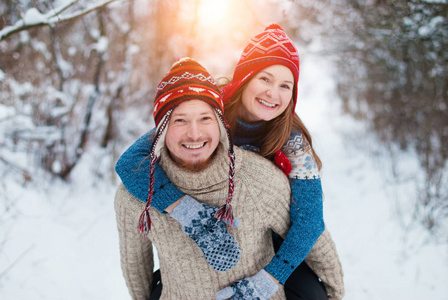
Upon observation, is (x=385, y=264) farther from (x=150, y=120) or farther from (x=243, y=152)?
(x=150, y=120)

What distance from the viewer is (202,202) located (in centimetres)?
144

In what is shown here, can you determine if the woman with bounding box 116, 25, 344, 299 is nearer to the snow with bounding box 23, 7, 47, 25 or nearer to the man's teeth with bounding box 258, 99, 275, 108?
the man's teeth with bounding box 258, 99, 275, 108

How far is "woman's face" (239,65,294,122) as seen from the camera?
1723 millimetres

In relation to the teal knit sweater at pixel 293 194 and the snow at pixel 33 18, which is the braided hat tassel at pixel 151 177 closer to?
the teal knit sweater at pixel 293 194

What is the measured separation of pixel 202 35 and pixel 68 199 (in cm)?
→ 363

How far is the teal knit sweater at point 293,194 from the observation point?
1392 mm

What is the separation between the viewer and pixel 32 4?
2.75m

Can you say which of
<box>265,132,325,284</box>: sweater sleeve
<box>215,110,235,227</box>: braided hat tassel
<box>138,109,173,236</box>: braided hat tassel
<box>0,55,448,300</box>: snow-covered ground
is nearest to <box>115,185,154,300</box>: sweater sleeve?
<box>138,109,173,236</box>: braided hat tassel

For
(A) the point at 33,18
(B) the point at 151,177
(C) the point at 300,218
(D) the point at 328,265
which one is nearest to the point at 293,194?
(C) the point at 300,218

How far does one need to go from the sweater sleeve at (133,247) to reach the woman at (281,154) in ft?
0.29

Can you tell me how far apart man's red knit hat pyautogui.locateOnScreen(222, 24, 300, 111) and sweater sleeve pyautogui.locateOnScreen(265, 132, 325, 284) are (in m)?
0.50

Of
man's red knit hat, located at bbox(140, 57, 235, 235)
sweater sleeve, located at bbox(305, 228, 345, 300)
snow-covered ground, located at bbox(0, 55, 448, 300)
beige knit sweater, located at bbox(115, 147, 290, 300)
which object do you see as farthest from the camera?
snow-covered ground, located at bbox(0, 55, 448, 300)

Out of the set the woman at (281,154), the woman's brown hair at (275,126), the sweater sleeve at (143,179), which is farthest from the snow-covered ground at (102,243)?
the sweater sleeve at (143,179)

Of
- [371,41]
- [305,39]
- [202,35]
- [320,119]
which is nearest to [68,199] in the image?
[202,35]
